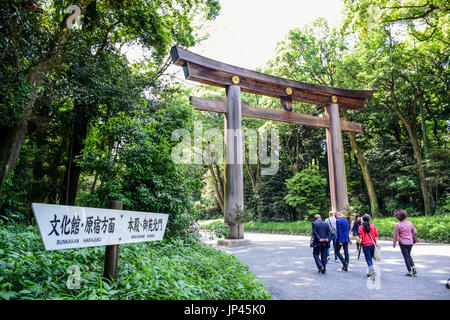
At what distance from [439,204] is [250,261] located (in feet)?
48.9

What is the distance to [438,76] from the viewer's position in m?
15.5

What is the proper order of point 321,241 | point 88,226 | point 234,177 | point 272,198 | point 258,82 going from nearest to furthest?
point 88,226
point 321,241
point 234,177
point 258,82
point 272,198

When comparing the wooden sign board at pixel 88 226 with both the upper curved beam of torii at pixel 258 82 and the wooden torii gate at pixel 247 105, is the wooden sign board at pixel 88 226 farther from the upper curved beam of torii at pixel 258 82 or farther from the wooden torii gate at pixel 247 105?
A: the upper curved beam of torii at pixel 258 82

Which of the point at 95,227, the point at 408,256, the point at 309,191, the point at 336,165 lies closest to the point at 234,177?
the point at 408,256

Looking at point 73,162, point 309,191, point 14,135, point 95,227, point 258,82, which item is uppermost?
point 258,82

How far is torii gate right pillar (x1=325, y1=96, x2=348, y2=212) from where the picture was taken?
12656mm

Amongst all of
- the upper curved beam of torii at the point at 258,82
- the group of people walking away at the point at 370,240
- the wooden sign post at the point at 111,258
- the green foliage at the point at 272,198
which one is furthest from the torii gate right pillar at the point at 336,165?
the wooden sign post at the point at 111,258

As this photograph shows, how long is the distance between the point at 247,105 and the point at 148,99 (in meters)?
4.20

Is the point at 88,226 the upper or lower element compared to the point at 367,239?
upper

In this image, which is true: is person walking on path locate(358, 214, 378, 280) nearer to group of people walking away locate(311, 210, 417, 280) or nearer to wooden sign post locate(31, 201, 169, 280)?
group of people walking away locate(311, 210, 417, 280)

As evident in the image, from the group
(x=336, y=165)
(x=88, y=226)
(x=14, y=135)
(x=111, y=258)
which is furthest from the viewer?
(x=336, y=165)

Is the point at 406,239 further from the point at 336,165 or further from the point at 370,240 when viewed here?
the point at 336,165

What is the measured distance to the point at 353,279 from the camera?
5.11m
